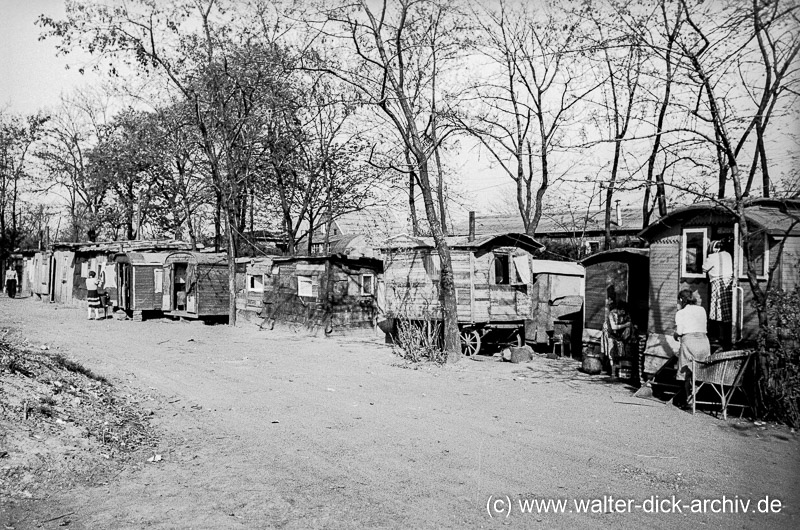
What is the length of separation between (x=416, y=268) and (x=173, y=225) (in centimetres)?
2506

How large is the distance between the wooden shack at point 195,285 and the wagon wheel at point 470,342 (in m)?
10.5

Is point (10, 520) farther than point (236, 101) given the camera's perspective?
No

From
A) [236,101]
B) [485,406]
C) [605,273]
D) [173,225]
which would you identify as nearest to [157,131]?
[173,225]

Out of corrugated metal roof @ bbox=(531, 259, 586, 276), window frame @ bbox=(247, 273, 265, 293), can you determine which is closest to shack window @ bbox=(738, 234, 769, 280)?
corrugated metal roof @ bbox=(531, 259, 586, 276)

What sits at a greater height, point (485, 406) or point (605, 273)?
point (605, 273)

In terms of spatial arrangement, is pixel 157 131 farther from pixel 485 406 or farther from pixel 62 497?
pixel 62 497

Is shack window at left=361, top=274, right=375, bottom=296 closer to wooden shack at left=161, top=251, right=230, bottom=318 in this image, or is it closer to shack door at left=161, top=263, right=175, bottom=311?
wooden shack at left=161, top=251, right=230, bottom=318

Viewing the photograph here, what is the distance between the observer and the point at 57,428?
6.15 m

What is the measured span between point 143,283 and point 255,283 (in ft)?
14.7

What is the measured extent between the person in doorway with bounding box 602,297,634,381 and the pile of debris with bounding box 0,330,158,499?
8.37 metres

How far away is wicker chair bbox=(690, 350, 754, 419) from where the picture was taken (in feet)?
27.0

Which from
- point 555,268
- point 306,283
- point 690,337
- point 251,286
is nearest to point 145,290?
point 251,286

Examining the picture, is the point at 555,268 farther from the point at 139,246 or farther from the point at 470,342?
the point at 139,246

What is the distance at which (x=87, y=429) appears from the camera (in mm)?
6387
